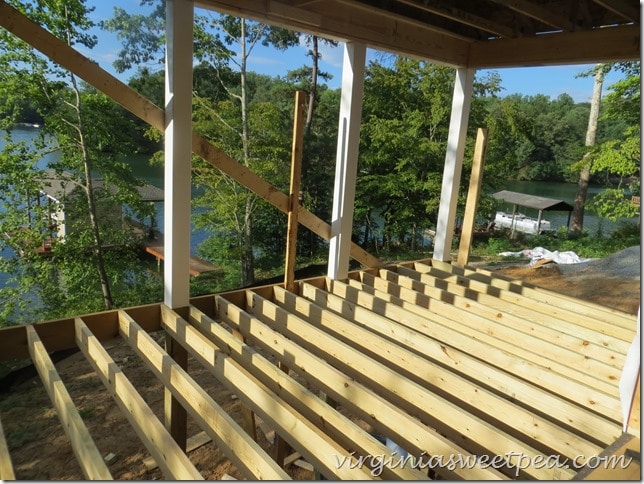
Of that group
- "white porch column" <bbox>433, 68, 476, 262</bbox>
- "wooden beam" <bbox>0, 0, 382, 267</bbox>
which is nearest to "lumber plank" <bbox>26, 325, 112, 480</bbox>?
"wooden beam" <bbox>0, 0, 382, 267</bbox>

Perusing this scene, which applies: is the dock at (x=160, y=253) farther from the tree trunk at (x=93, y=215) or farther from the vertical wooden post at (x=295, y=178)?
the vertical wooden post at (x=295, y=178)

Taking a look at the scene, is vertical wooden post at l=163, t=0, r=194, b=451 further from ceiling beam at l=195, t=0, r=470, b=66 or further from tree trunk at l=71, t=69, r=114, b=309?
tree trunk at l=71, t=69, r=114, b=309

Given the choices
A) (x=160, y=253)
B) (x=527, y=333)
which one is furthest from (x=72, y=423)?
(x=160, y=253)

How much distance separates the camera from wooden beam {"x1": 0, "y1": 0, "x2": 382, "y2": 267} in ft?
7.07

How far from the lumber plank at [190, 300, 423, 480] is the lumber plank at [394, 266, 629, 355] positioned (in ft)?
5.75

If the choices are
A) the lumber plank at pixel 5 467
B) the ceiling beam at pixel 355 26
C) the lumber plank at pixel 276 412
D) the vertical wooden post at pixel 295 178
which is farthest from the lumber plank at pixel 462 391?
the ceiling beam at pixel 355 26

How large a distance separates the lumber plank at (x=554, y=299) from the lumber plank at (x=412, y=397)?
181cm

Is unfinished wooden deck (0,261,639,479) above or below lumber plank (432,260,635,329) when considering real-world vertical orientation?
below

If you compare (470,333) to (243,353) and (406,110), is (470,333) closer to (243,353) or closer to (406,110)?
(243,353)

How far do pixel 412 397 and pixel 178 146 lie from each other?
2003 millimetres

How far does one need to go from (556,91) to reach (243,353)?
22573 mm

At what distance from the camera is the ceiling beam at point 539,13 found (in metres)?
3.00

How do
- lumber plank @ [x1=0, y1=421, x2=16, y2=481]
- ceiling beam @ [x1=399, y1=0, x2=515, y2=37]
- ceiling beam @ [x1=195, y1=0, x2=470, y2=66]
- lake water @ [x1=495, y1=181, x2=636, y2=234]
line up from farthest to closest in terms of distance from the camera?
lake water @ [x1=495, y1=181, x2=636, y2=234], ceiling beam @ [x1=399, y1=0, x2=515, y2=37], ceiling beam @ [x1=195, y1=0, x2=470, y2=66], lumber plank @ [x1=0, y1=421, x2=16, y2=481]

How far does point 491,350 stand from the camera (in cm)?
240
